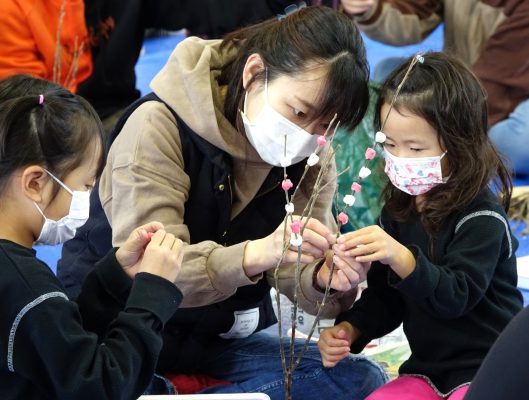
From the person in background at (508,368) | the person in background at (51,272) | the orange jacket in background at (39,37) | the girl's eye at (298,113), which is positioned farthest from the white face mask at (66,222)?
the orange jacket in background at (39,37)

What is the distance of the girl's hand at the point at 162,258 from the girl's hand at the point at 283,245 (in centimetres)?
19

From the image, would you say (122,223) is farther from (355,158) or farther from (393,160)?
(355,158)

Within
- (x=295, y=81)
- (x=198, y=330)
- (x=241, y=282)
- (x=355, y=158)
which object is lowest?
(x=355, y=158)

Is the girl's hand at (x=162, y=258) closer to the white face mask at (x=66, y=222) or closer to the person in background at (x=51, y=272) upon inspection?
the person in background at (x=51, y=272)

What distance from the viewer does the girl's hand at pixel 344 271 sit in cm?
167

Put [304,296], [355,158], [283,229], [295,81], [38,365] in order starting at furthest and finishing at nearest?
[355,158]
[304,296]
[295,81]
[283,229]
[38,365]

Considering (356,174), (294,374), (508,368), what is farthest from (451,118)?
(356,174)

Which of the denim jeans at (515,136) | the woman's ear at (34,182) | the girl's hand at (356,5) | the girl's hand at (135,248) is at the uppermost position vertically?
the woman's ear at (34,182)

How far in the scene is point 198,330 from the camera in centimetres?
196

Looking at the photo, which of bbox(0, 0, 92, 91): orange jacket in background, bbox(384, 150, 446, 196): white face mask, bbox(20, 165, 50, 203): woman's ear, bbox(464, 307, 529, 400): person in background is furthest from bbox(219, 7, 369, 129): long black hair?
bbox(0, 0, 92, 91): orange jacket in background

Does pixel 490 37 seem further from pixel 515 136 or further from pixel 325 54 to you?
pixel 325 54

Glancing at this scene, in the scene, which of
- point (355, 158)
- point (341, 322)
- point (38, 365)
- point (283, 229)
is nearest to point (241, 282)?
point (283, 229)

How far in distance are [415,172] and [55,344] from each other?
0.80 m

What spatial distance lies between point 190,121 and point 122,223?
0.81 ft
